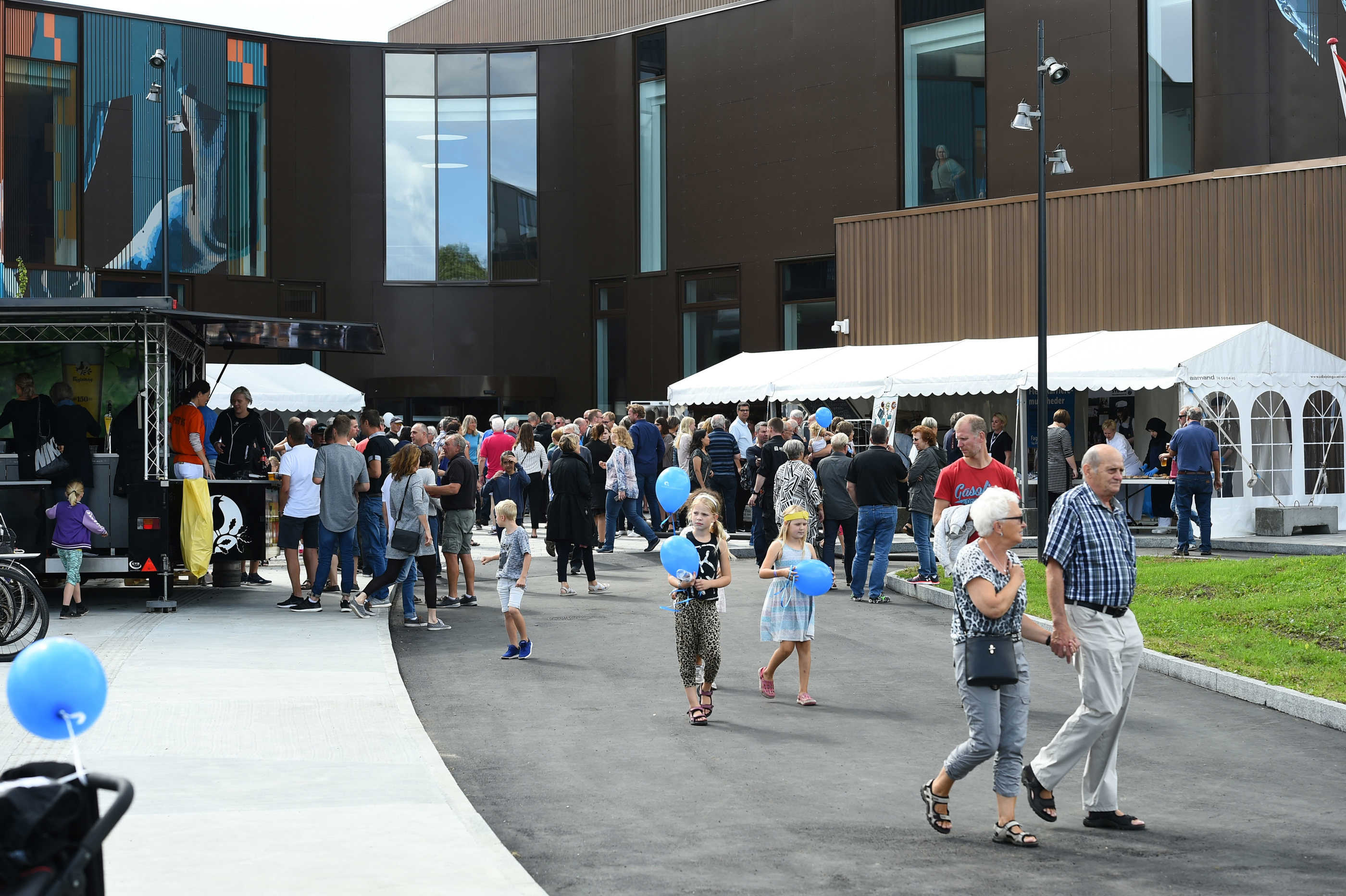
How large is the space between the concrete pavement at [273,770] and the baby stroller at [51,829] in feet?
5.33

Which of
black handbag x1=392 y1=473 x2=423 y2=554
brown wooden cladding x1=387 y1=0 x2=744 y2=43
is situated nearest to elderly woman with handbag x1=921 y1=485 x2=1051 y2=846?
black handbag x1=392 y1=473 x2=423 y2=554

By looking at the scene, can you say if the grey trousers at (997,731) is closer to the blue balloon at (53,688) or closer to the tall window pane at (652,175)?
the blue balloon at (53,688)

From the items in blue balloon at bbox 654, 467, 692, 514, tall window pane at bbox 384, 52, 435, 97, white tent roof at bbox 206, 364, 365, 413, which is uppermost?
tall window pane at bbox 384, 52, 435, 97

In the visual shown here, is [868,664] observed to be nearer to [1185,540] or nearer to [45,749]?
[45,749]

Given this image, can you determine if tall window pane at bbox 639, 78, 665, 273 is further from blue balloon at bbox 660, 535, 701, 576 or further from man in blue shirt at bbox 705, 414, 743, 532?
blue balloon at bbox 660, 535, 701, 576

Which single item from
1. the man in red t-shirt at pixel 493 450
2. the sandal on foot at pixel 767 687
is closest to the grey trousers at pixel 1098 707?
the sandal on foot at pixel 767 687

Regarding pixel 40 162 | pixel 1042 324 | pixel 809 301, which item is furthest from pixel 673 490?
pixel 40 162

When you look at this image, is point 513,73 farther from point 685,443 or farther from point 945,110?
point 685,443

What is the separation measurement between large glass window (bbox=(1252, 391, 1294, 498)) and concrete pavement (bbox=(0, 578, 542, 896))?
1431 cm

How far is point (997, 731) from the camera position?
6.54 meters

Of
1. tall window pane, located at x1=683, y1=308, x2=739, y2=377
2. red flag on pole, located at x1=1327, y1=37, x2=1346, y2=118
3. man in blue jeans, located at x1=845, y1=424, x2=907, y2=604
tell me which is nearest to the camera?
man in blue jeans, located at x1=845, y1=424, x2=907, y2=604

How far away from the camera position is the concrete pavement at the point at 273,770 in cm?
562

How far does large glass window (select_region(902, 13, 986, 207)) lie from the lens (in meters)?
29.1

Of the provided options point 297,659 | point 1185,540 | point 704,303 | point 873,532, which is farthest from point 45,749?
point 704,303
